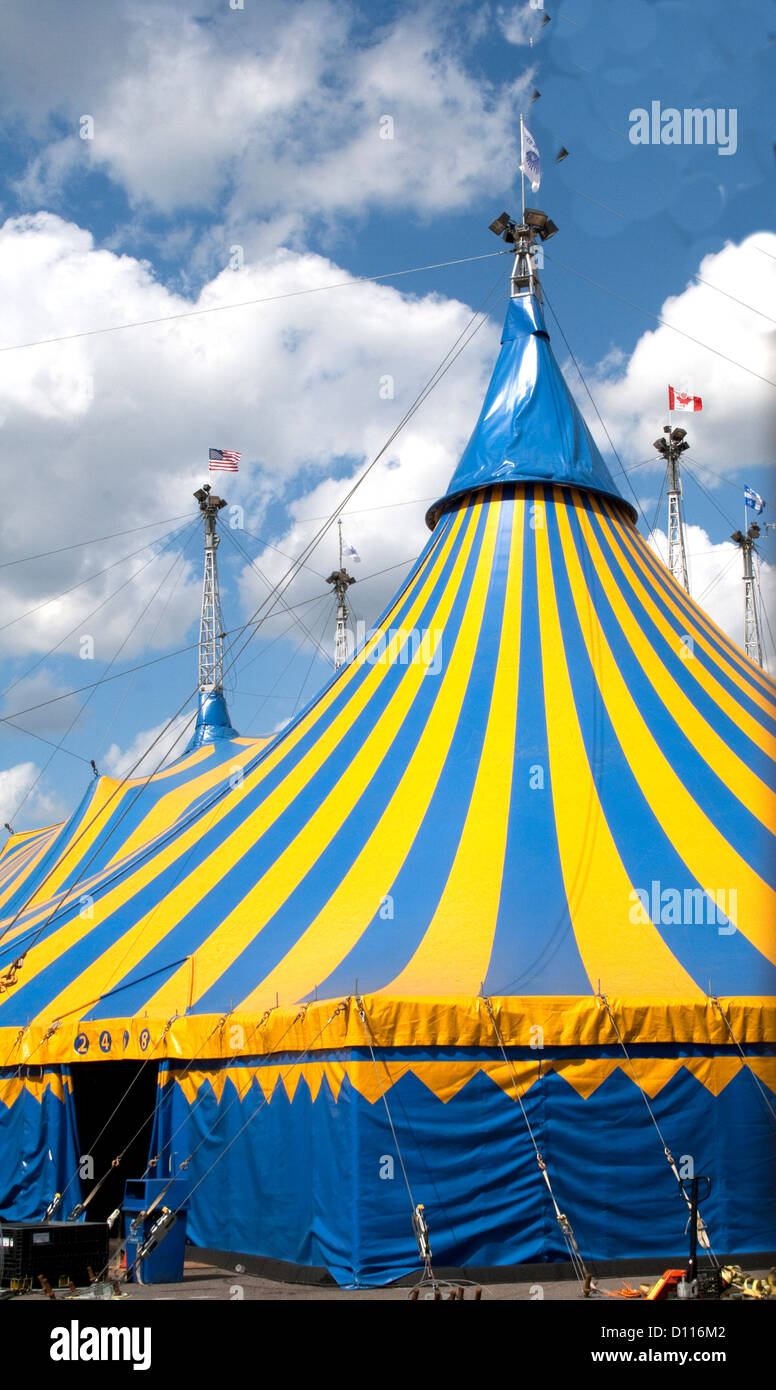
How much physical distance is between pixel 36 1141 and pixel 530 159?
9610 mm

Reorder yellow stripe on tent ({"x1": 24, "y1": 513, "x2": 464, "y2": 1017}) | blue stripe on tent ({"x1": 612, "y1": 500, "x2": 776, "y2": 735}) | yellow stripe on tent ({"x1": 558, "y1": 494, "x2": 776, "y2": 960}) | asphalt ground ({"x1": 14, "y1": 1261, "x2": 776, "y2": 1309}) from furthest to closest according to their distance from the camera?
blue stripe on tent ({"x1": 612, "y1": 500, "x2": 776, "y2": 735}), yellow stripe on tent ({"x1": 24, "y1": 513, "x2": 464, "y2": 1017}), yellow stripe on tent ({"x1": 558, "y1": 494, "x2": 776, "y2": 960}), asphalt ground ({"x1": 14, "y1": 1261, "x2": 776, "y2": 1309})

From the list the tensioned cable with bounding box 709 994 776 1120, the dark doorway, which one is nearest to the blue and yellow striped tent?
the tensioned cable with bounding box 709 994 776 1120

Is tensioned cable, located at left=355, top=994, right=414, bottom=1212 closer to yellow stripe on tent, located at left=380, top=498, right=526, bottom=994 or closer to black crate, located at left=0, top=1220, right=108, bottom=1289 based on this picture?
yellow stripe on tent, located at left=380, top=498, right=526, bottom=994

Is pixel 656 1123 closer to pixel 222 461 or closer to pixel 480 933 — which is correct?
pixel 480 933

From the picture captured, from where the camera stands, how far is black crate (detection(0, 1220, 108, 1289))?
6.43 m

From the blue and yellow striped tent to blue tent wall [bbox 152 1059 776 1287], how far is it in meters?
0.01

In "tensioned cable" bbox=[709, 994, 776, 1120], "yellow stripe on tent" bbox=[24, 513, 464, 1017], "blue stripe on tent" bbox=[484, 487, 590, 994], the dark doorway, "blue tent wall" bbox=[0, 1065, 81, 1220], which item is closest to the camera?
"tensioned cable" bbox=[709, 994, 776, 1120]

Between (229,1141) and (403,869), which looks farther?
(403,869)

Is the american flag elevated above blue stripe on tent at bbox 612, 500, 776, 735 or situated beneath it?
elevated above

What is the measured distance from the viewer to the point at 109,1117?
379 inches

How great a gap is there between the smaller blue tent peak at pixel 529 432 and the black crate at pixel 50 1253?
6.43 meters

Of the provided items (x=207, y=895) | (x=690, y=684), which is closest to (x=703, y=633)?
(x=690, y=684)
